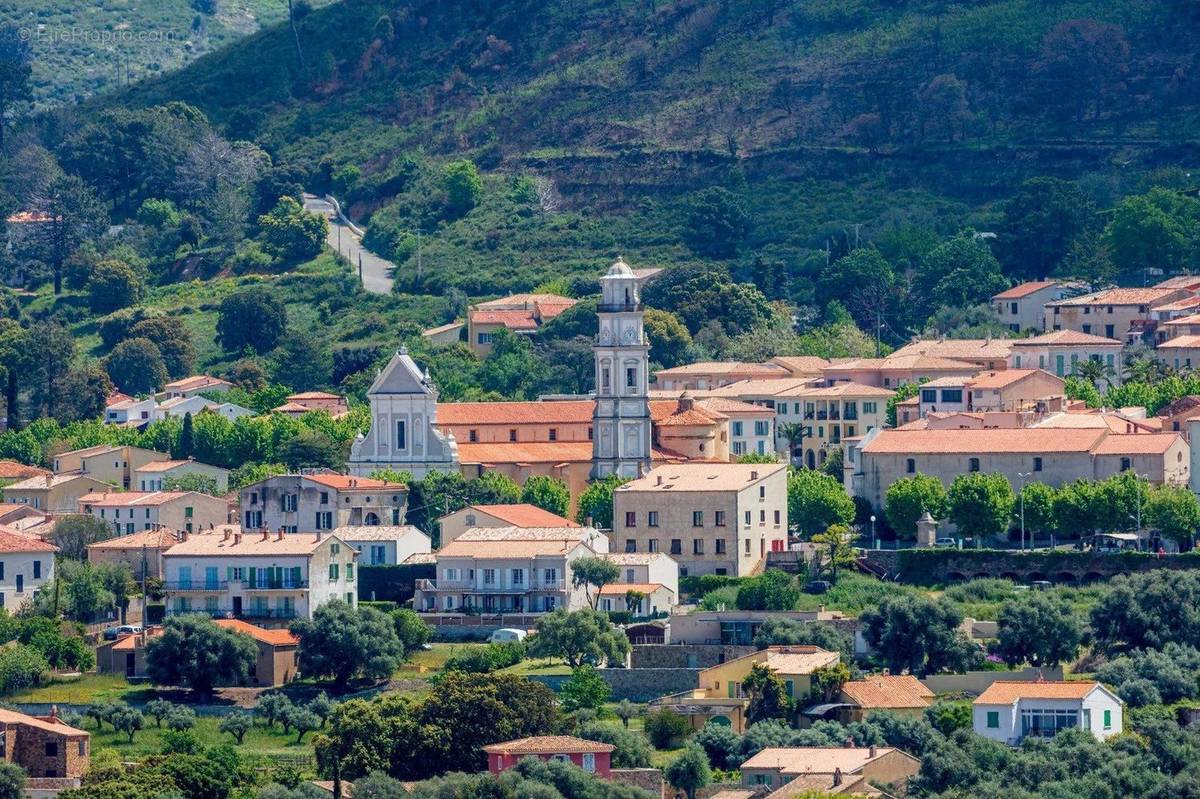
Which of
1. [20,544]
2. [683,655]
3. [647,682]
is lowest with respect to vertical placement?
[647,682]

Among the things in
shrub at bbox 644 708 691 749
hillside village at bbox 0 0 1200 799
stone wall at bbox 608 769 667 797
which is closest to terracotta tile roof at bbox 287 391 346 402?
hillside village at bbox 0 0 1200 799

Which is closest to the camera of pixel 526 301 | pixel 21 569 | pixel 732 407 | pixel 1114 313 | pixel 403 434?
pixel 21 569

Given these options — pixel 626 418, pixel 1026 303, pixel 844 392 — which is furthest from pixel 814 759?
pixel 1026 303

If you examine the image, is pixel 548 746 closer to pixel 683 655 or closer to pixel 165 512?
pixel 683 655

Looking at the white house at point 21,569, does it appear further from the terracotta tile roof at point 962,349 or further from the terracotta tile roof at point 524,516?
the terracotta tile roof at point 962,349

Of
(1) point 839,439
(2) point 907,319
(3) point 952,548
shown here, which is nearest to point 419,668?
(3) point 952,548

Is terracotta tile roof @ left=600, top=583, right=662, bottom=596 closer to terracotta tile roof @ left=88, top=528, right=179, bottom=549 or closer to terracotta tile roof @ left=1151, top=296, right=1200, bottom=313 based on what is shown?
terracotta tile roof @ left=88, top=528, right=179, bottom=549
